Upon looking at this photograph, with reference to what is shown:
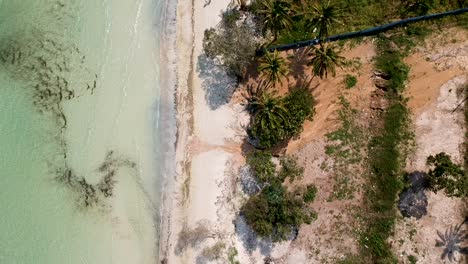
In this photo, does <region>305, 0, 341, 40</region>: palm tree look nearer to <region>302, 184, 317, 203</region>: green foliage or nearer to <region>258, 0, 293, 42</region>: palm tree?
<region>258, 0, 293, 42</region>: palm tree

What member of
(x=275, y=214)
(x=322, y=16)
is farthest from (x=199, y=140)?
(x=322, y=16)

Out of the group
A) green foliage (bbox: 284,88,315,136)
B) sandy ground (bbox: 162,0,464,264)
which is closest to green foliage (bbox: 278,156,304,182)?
sandy ground (bbox: 162,0,464,264)

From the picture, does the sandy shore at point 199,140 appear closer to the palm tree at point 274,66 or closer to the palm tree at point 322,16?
the palm tree at point 274,66

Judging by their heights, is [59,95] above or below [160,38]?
below

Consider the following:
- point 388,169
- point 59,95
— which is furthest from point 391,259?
point 59,95

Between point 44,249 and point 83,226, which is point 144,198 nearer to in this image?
point 83,226

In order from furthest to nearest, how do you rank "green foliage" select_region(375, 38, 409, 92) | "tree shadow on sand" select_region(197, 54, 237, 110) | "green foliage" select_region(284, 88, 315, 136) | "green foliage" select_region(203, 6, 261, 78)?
"tree shadow on sand" select_region(197, 54, 237, 110)
"green foliage" select_region(203, 6, 261, 78)
"green foliage" select_region(375, 38, 409, 92)
"green foliage" select_region(284, 88, 315, 136)
